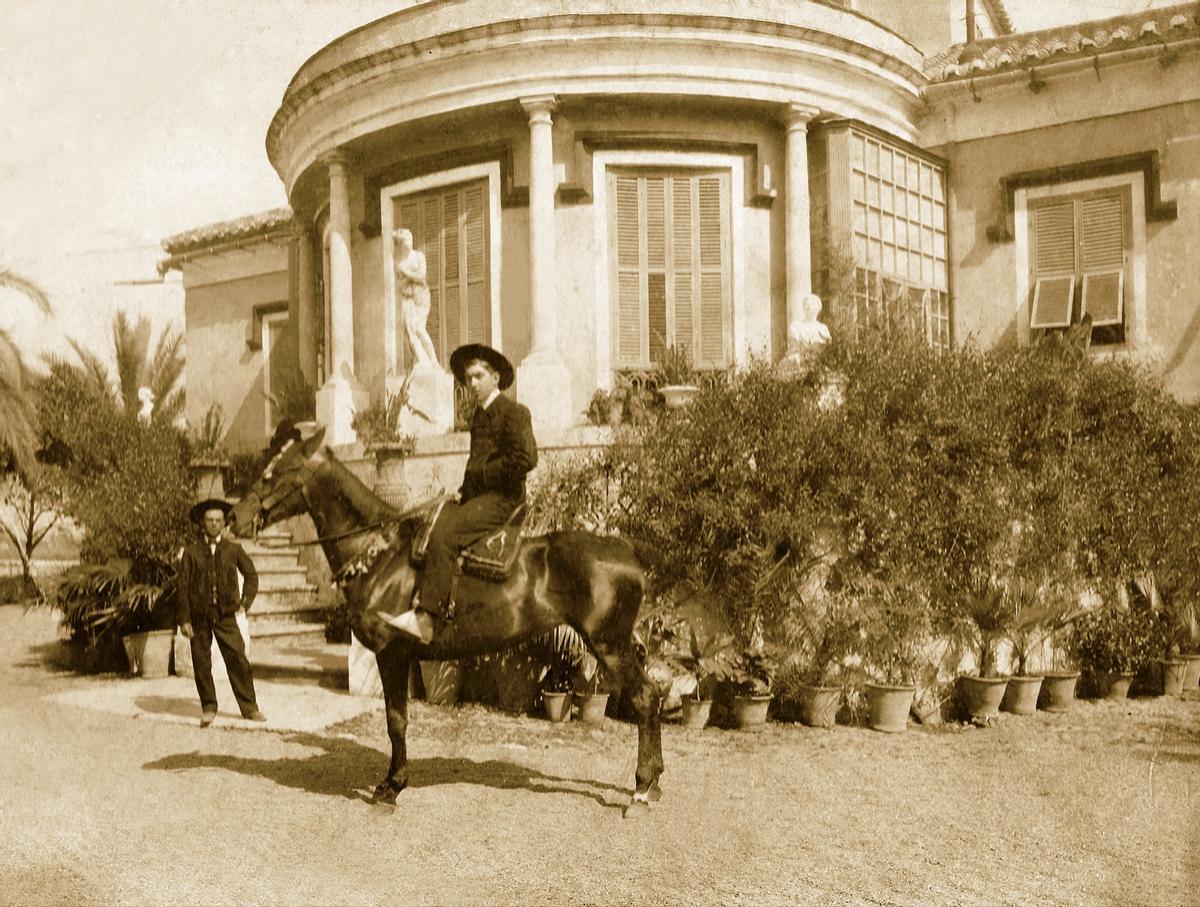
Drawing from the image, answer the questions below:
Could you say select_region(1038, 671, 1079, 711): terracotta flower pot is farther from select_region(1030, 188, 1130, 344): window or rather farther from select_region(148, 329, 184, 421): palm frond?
select_region(148, 329, 184, 421): palm frond

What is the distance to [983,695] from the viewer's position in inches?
371

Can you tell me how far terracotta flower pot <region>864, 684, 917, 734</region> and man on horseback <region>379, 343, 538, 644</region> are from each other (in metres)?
3.65

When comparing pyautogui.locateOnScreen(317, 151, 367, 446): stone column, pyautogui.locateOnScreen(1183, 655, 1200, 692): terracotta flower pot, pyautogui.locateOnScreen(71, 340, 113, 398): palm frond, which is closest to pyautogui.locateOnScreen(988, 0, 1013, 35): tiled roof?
pyautogui.locateOnScreen(317, 151, 367, 446): stone column

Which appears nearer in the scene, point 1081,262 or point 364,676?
point 364,676

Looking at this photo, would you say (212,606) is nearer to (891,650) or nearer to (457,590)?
(457,590)

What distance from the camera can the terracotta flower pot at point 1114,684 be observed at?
34.0ft

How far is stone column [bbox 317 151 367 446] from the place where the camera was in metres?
15.2

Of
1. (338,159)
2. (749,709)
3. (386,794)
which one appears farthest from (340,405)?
(386,794)

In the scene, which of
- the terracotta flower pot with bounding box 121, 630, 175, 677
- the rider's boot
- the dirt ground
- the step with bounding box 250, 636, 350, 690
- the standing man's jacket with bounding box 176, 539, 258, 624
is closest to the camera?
the dirt ground

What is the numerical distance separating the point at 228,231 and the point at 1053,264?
1510cm

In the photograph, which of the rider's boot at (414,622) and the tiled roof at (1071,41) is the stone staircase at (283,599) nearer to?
the rider's boot at (414,622)

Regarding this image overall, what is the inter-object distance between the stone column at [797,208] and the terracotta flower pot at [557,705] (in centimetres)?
650

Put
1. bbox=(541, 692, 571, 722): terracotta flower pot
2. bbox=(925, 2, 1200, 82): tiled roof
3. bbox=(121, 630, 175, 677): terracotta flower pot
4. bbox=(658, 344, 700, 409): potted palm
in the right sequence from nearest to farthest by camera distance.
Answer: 1. bbox=(541, 692, 571, 722): terracotta flower pot
2. bbox=(121, 630, 175, 677): terracotta flower pot
3. bbox=(658, 344, 700, 409): potted palm
4. bbox=(925, 2, 1200, 82): tiled roof

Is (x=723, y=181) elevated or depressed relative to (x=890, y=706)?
elevated
